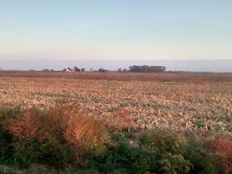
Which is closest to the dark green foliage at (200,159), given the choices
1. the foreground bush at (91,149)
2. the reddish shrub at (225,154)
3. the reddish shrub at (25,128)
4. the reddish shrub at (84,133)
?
the foreground bush at (91,149)

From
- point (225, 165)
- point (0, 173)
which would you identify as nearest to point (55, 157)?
point (0, 173)

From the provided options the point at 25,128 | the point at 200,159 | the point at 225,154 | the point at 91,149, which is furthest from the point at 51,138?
the point at 225,154

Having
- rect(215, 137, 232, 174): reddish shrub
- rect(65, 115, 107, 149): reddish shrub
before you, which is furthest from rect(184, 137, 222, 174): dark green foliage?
rect(65, 115, 107, 149): reddish shrub

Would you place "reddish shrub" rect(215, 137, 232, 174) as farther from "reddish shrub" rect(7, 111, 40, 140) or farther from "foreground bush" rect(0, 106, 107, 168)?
"reddish shrub" rect(7, 111, 40, 140)

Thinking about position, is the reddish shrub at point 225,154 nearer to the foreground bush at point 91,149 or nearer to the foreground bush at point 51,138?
the foreground bush at point 91,149

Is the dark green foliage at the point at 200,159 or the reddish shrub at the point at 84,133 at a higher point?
the reddish shrub at the point at 84,133

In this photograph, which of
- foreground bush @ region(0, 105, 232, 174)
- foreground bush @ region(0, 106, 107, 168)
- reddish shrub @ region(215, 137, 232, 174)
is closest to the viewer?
reddish shrub @ region(215, 137, 232, 174)

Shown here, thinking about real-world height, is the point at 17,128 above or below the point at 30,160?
above

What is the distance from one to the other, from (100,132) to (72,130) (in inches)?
40.4

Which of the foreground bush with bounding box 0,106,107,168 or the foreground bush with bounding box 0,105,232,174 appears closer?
the foreground bush with bounding box 0,105,232,174

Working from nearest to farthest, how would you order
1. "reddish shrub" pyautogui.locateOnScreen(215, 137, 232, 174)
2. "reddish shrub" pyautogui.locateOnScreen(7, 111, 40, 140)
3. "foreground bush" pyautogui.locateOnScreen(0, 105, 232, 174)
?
"reddish shrub" pyautogui.locateOnScreen(215, 137, 232, 174) < "foreground bush" pyautogui.locateOnScreen(0, 105, 232, 174) < "reddish shrub" pyautogui.locateOnScreen(7, 111, 40, 140)

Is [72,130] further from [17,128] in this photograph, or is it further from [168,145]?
[168,145]

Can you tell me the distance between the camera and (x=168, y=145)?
12375 mm

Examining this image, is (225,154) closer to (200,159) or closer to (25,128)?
(200,159)
